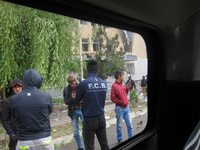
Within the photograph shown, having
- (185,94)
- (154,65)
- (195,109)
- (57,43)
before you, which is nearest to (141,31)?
(154,65)

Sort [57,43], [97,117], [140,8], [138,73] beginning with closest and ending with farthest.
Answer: [140,8] < [97,117] < [57,43] < [138,73]

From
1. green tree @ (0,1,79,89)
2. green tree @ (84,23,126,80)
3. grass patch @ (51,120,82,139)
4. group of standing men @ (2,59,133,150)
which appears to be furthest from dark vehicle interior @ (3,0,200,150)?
green tree @ (0,1,79,89)

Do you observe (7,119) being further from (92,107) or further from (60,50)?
Result: (60,50)

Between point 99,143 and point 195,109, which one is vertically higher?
point 195,109

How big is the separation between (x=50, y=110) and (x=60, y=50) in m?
1.49

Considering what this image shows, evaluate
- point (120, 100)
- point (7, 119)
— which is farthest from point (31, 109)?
point (120, 100)

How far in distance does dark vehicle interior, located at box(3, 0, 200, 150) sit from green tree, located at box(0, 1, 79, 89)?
1037 mm

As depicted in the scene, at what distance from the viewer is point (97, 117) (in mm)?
2330

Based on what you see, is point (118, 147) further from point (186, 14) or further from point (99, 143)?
point (186, 14)

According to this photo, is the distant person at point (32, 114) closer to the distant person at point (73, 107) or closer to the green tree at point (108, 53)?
the distant person at point (73, 107)

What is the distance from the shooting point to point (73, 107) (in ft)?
8.60

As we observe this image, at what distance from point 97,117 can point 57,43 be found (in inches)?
58.8

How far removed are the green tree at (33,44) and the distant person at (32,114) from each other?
999 millimetres

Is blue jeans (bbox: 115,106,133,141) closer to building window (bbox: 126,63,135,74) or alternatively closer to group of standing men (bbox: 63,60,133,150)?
group of standing men (bbox: 63,60,133,150)
